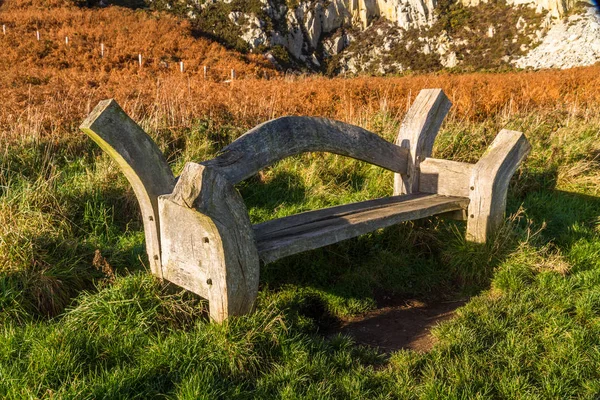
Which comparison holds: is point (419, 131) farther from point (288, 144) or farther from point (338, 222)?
point (288, 144)

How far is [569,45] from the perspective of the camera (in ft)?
133

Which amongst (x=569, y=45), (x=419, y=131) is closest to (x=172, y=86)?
(x=419, y=131)

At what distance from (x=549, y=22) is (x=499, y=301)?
162ft

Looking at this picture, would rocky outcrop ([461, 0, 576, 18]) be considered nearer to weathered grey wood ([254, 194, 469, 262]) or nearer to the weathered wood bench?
the weathered wood bench

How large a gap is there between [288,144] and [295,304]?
3.77 feet

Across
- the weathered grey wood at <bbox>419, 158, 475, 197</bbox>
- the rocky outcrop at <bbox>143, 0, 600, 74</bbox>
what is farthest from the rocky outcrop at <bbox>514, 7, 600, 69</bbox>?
the weathered grey wood at <bbox>419, 158, 475, 197</bbox>

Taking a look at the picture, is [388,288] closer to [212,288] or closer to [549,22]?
[212,288]

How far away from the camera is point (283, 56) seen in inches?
1523

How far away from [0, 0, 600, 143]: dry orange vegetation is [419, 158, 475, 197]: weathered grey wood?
8.37 feet

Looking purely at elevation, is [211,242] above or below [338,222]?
above

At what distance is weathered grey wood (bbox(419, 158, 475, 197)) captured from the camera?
4.25 m

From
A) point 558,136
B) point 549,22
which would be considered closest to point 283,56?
point 549,22

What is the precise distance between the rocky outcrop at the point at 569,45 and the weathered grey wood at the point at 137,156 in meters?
39.9

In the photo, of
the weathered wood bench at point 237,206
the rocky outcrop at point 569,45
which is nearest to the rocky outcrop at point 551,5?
the rocky outcrop at point 569,45
